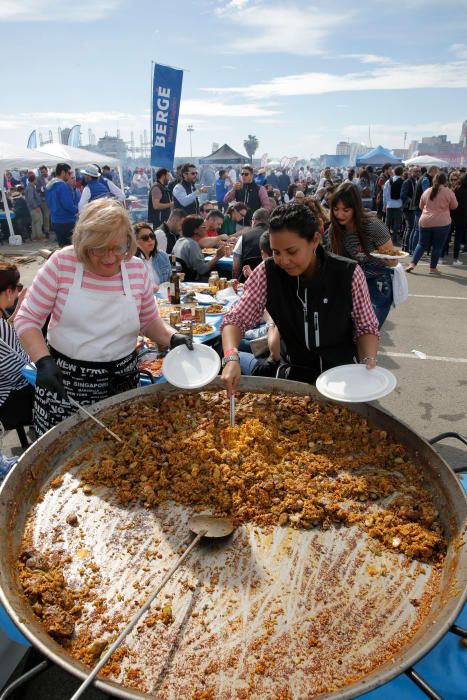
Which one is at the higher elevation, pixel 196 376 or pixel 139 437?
pixel 196 376

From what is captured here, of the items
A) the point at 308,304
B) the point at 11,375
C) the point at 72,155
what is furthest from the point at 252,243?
the point at 72,155

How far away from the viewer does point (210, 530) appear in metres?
1.54

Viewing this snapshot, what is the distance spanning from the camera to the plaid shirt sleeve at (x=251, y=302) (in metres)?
2.44

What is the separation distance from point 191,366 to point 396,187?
1146cm

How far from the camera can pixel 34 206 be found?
1430 cm

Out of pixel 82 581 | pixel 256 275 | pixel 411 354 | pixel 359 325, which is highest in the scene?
pixel 256 275

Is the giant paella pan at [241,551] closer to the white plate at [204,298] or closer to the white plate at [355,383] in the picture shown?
the white plate at [355,383]

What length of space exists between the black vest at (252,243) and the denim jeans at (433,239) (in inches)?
193

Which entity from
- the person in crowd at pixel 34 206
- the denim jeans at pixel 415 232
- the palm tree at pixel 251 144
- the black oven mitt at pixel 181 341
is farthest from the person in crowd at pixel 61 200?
the palm tree at pixel 251 144

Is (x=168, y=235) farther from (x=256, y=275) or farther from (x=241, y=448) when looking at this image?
(x=241, y=448)

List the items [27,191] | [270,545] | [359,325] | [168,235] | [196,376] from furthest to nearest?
[27,191] < [168,235] < [359,325] < [196,376] < [270,545]

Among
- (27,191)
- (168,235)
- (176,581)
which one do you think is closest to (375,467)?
(176,581)

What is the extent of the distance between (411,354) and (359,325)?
3874mm

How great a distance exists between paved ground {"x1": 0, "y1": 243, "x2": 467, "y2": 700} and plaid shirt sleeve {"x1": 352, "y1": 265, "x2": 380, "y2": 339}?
1.96 metres
